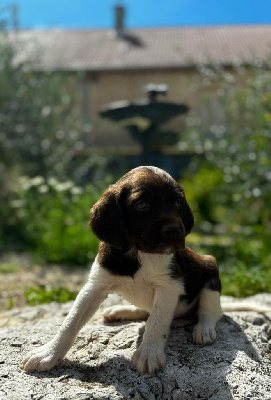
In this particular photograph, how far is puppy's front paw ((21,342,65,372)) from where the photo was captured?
2902 millimetres

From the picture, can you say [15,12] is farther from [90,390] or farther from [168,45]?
[168,45]

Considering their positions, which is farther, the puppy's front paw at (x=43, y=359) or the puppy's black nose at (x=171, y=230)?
the puppy's front paw at (x=43, y=359)

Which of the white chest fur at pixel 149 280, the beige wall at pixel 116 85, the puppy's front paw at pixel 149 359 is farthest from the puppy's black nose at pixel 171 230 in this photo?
the beige wall at pixel 116 85

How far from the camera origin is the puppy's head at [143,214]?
269cm

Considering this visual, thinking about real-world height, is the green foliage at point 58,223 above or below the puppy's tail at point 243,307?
below

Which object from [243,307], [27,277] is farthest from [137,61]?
[243,307]

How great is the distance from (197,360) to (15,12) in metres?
11.1

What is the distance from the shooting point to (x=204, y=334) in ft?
10.6

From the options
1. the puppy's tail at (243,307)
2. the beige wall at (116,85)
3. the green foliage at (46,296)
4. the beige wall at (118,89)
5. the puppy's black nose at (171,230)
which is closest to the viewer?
the puppy's black nose at (171,230)

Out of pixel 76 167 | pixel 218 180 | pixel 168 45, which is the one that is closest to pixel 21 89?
pixel 76 167

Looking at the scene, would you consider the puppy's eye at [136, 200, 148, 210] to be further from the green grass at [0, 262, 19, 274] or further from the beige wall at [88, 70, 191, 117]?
the beige wall at [88, 70, 191, 117]

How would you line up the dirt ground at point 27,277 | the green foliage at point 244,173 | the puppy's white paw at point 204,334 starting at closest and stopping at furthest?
the puppy's white paw at point 204,334
the dirt ground at point 27,277
the green foliage at point 244,173

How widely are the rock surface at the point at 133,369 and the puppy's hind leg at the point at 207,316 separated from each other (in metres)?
0.06

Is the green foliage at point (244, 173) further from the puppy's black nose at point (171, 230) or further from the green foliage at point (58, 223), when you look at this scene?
the puppy's black nose at point (171, 230)
